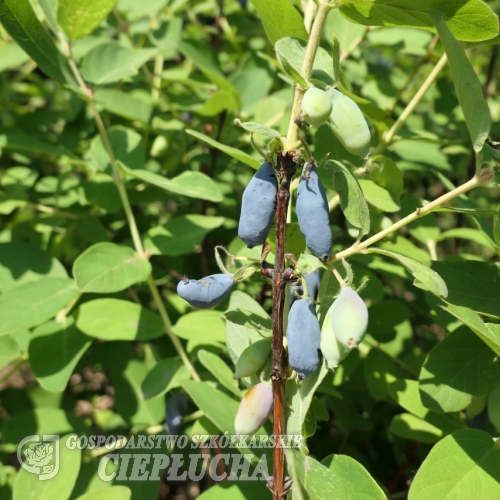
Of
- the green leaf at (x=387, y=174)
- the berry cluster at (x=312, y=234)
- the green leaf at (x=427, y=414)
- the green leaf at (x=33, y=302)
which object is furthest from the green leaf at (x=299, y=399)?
the green leaf at (x=33, y=302)

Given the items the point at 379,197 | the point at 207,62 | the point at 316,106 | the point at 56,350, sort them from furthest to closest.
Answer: the point at 207,62, the point at 56,350, the point at 379,197, the point at 316,106

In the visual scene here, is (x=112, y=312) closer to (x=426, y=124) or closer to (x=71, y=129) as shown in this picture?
(x=71, y=129)

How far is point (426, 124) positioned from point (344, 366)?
Answer: 1.27 metres

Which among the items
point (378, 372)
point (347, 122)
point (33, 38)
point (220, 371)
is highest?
point (33, 38)

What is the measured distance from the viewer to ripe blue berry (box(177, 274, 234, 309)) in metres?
0.78

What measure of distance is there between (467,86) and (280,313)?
15.8 inches

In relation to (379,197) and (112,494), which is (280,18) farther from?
(112,494)

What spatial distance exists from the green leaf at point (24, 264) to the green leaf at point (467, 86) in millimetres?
1017

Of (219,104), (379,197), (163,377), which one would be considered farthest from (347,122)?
(219,104)

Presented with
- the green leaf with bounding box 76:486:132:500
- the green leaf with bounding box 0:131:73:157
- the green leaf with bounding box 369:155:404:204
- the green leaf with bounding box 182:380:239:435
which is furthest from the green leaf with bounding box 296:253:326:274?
the green leaf with bounding box 0:131:73:157

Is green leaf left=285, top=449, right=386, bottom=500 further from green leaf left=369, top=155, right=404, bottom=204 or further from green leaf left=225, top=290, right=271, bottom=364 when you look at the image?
green leaf left=369, top=155, right=404, bottom=204

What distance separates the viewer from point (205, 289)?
0.79 m

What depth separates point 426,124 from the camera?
225 cm

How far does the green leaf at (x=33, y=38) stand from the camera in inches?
43.1
